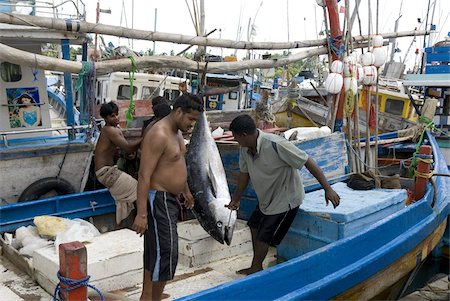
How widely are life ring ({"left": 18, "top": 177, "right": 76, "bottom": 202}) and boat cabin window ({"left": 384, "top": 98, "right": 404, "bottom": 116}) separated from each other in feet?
28.1

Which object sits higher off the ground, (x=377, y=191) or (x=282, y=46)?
(x=282, y=46)

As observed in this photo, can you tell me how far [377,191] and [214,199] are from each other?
76.6 inches

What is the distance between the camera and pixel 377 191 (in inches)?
191

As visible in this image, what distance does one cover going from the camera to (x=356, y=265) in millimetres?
3844

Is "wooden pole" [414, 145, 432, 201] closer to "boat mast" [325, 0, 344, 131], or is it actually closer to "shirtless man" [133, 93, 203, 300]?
"boat mast" [325, 0, 344, 131]

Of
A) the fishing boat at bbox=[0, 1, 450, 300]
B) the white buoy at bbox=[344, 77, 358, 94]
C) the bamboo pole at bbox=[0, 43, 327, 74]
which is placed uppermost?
the bamboo pole at bbox=[0, 43, 327, 74]

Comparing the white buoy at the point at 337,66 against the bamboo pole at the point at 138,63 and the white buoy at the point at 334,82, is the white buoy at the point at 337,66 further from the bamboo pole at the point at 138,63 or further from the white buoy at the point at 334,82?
the bamboo pole at the point at 138,63

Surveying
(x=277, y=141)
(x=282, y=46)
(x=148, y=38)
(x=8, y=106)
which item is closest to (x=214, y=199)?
(x=277, y=141)

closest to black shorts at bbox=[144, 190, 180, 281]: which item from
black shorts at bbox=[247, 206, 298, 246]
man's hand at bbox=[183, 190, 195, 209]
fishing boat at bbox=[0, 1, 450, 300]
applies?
fishing boat at bbox=[0, 1, 450, 300]

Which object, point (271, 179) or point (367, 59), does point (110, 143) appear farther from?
point (367, 59)

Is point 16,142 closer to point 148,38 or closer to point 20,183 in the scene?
point 20,183

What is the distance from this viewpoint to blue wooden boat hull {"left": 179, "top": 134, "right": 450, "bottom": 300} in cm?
313

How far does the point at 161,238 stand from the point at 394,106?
9.61 m

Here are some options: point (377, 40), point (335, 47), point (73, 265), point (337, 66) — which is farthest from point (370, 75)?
point (73, 265)
